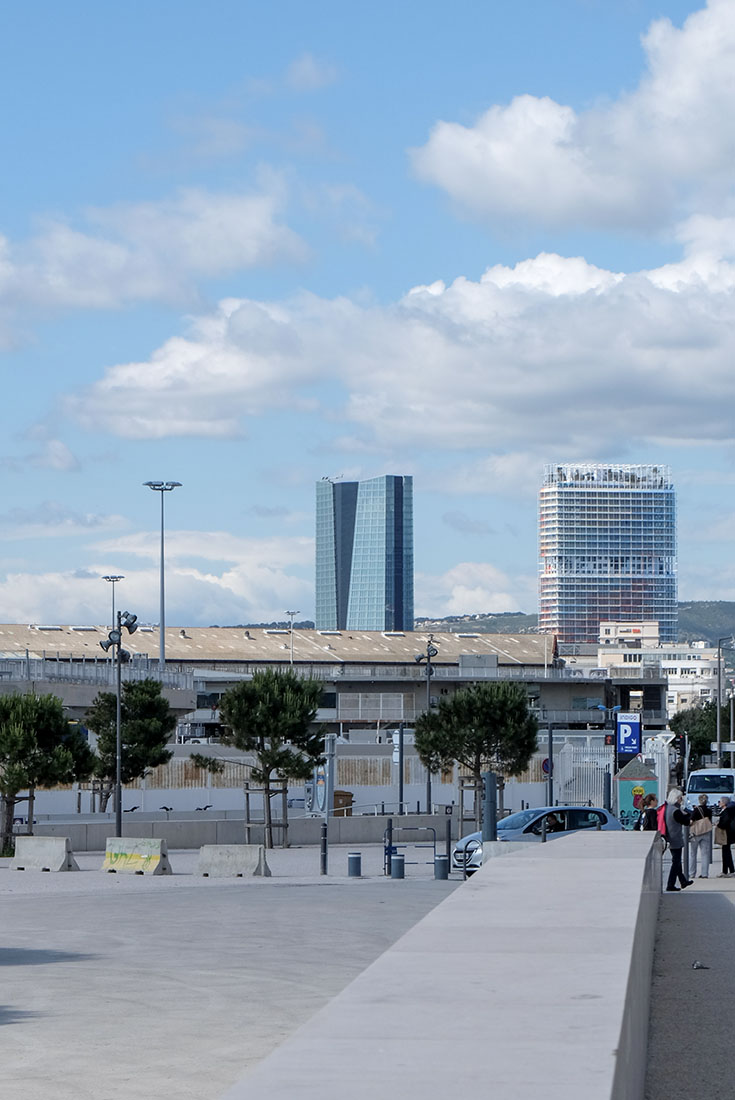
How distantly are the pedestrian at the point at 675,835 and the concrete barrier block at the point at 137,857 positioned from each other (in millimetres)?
12586

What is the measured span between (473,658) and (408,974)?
11029 centimetres

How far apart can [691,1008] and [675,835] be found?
523 inches

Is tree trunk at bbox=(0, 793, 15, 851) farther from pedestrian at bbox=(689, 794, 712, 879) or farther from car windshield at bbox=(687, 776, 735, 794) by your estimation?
car windshield at bbox=(687, 776, 735, 794)

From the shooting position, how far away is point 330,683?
4281 inches

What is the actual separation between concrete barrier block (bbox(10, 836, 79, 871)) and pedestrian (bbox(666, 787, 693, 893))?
16043 mm

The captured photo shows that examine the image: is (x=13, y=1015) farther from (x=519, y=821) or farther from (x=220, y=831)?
(x=220, y=831)

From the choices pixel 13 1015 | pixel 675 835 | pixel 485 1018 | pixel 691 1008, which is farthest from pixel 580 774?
pixel 485 1018

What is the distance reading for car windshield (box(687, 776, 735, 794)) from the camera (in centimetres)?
4731

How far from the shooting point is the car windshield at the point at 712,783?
155ft

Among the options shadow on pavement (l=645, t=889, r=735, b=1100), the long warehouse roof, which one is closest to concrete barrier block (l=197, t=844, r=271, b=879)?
shadow on pavement (l=645, t=889, r=735, b=1100)

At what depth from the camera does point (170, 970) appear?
635 inches

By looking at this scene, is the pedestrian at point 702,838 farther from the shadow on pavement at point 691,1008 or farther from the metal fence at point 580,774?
the metal fence at point 580,774

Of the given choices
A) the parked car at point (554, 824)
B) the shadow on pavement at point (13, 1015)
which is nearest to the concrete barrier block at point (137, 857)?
the parked car at point (554, 824)

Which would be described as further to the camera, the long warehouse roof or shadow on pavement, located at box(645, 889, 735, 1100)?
the long warehouse roof
